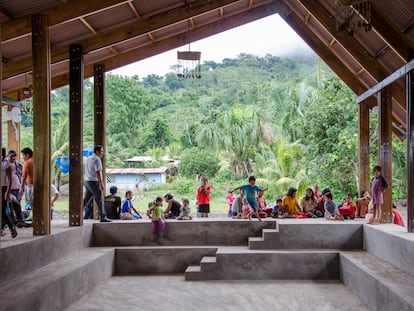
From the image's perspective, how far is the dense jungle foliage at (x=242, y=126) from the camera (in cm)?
1495

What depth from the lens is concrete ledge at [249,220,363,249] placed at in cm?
878

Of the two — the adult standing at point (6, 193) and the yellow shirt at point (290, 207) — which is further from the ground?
the adult standing at point (6, 193)

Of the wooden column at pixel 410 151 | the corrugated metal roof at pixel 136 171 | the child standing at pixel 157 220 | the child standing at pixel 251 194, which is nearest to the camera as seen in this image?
the wooden column at pixel 410 151

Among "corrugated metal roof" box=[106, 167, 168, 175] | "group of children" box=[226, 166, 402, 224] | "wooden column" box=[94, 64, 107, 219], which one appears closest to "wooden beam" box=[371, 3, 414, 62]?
"group of children" box=[226, 166, 402, 224]

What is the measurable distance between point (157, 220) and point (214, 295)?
2.38m

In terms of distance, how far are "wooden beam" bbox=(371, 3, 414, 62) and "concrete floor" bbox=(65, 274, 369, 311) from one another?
3.85 metres

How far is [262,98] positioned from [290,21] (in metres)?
16.5

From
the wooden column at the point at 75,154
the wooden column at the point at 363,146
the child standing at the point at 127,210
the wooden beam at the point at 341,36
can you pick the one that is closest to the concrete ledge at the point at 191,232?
the child standing at the point at 127,210

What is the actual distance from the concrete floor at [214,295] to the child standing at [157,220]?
1.03m

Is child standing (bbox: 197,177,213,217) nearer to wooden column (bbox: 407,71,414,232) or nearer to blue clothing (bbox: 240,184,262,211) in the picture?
blue clothing (bbox: 240,184,262,211)

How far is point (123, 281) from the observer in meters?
8.17

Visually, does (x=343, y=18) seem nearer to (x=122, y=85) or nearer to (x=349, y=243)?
(x=349, y=243)

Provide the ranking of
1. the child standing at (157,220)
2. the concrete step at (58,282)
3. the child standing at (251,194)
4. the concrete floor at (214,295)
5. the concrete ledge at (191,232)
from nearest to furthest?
the concrete step at (58,282) < the concrete floor at (214,295) < the child standing at (157,220) < the concrete ledge at (191,232) < the child standing at (251,194)

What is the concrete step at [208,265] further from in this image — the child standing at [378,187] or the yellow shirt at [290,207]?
the child standing at [378,187]
